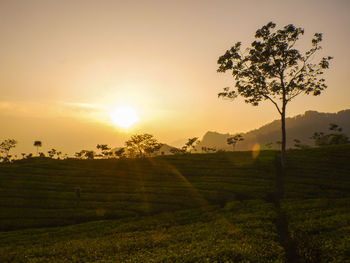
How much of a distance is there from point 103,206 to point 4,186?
28051 millimetres

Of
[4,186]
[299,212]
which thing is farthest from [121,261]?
[4,186]

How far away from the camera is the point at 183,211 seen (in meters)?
33.6

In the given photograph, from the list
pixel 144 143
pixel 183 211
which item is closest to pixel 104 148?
pixel 144 143

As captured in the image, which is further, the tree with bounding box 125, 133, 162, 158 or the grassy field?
the tree with bounding box 125, 133, 162, 158

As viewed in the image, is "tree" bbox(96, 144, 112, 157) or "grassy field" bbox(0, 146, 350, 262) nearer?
"grassy field" bbox(0, 146, 350, 262)

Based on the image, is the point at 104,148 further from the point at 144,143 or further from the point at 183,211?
the point at 183,211

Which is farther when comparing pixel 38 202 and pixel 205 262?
pixel 38 202

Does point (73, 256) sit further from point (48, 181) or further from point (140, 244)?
point (48, 181)

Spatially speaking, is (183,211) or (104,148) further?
(104,148)

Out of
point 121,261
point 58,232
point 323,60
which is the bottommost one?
point 58,232

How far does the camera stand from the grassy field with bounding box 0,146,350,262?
17.5 m

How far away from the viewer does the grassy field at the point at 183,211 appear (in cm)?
1747

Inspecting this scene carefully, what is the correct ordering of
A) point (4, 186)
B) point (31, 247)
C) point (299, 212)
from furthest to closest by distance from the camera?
point (4, 186)
point (299, 212)
point (31, 247)

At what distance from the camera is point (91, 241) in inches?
894
